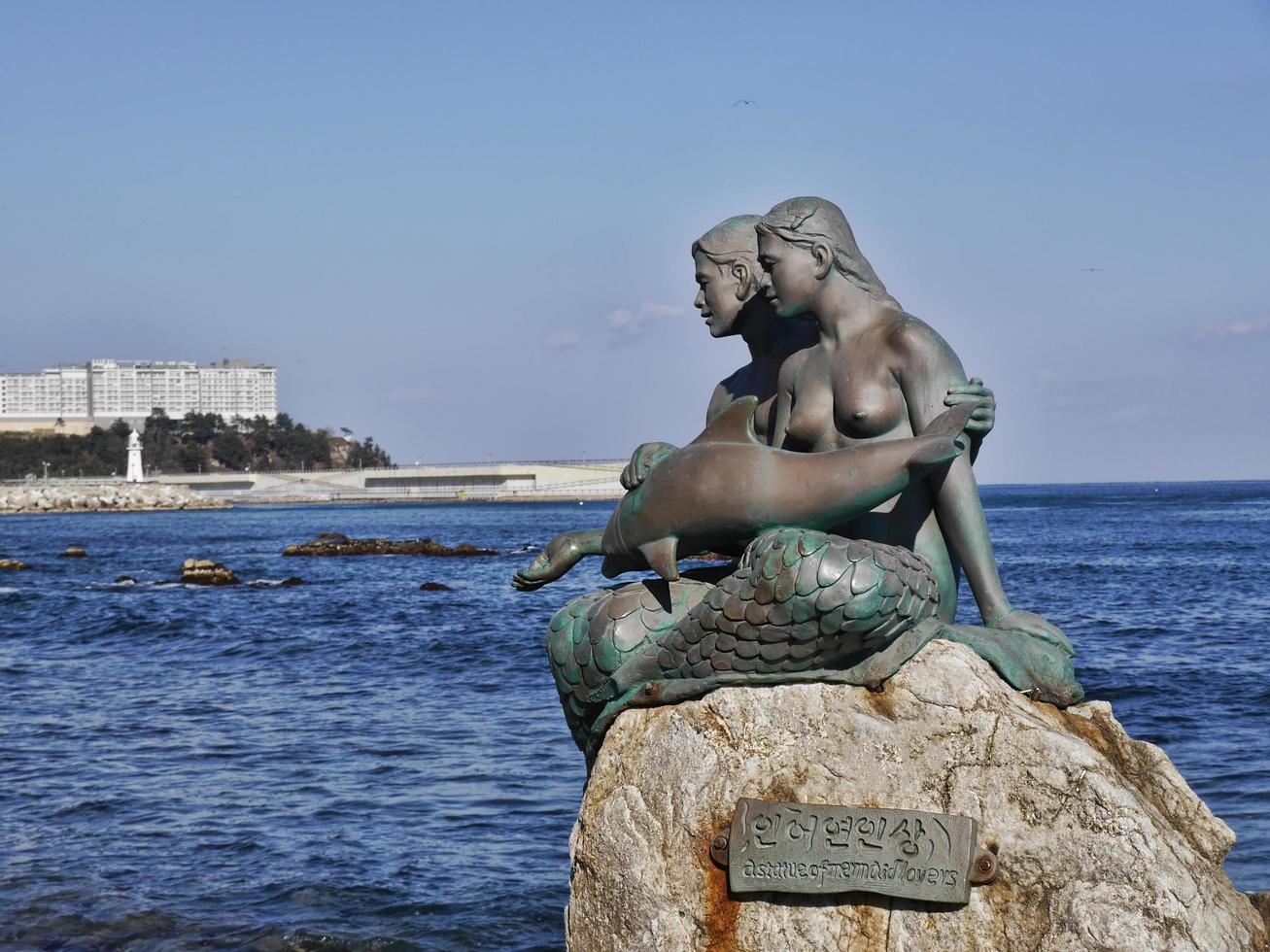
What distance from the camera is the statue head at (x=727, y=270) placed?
538cm

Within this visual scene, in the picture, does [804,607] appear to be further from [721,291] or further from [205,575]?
[205,575]

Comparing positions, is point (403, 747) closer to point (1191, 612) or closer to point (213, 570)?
point (1191, 612)

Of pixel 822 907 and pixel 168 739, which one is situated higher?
pixel 822 907

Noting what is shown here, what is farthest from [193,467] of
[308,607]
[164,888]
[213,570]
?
[164,888]

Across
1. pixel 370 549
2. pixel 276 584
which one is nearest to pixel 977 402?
pixel 276 584

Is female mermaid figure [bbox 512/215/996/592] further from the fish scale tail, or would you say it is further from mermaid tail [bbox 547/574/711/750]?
the fish scale tail

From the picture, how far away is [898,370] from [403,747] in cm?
928

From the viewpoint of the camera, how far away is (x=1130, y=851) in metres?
4.19

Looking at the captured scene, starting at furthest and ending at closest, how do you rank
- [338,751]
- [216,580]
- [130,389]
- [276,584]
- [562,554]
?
1. [130,389]
2. [216,580]
3. [276,584]
4. [338,751]
5. [562,554]

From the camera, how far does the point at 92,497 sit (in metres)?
96.9

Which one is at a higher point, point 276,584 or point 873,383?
point 873,383

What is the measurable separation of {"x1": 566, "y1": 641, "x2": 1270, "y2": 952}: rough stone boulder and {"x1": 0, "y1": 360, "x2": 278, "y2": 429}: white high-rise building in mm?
181769

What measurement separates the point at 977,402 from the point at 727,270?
1.13m

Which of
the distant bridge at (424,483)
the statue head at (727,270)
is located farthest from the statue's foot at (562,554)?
the distant bridge at (424,483)
